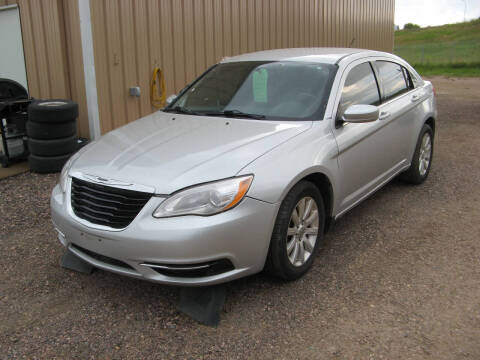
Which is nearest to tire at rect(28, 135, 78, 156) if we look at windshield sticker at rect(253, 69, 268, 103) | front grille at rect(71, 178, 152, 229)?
windshield sticker at rect(253, 69, 268, 103)

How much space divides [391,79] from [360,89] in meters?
0.85

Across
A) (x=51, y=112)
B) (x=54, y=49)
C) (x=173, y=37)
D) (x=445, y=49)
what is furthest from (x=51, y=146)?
(x=445, y=49)

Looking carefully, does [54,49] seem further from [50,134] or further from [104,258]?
[104,258]

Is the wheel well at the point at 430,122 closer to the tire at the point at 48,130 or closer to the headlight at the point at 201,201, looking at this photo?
the headlight at the point at 201,201

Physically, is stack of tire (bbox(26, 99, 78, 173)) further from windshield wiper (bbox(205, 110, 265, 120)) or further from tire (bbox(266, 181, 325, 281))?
tire (bbox(266, 181, 325, 281))

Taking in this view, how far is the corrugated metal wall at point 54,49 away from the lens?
7309mm

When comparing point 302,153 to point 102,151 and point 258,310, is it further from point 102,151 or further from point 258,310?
point 102,151

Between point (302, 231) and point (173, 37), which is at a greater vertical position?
point (173, 37)

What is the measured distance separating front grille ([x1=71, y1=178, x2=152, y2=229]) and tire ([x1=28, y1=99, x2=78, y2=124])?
318 centimetres

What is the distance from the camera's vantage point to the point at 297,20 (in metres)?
11.3

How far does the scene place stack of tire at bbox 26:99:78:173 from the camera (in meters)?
6.20

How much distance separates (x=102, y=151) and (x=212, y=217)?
3.98ft

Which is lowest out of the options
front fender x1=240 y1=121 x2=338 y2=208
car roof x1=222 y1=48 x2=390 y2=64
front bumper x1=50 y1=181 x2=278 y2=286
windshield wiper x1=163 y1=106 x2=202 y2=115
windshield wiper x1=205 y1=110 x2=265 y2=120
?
front bumper x1=50 y1=181 x2=278 y2=286

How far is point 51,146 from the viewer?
6.31 metres
